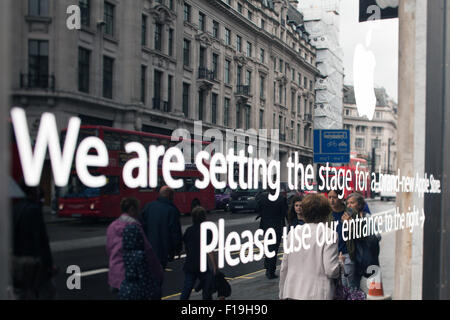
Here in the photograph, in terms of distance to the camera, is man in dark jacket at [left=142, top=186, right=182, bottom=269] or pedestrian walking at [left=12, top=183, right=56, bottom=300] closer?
pedestrian walking at [left=12, top=183, right=56, bottom=300]

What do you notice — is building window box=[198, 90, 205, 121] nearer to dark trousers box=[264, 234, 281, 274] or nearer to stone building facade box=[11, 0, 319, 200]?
stone building facade box=[11, 0, 319, 200]

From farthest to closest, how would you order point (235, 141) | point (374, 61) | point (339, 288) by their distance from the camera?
point (374, 61)
point (339, 288)
point (235, 141)

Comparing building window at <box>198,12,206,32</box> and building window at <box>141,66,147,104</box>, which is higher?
building window at <box>198,12,206,32</box>

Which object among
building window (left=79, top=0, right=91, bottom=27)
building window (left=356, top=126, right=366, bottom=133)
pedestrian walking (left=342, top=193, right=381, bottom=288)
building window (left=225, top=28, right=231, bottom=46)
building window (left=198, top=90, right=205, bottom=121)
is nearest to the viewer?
building window (left=79, top=0, right=91, bottom=27)

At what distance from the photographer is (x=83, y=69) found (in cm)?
314

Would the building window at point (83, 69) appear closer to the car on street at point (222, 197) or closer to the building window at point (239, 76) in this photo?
the car on street at point (222, 197)

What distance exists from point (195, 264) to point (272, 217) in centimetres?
114

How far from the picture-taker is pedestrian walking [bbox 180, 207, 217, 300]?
12.9 ft

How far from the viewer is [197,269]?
3990 mm

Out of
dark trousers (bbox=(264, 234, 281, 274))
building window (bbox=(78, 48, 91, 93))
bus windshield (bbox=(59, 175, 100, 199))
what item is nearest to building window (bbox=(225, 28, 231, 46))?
building window (bbox=(78, 48, 91, 93))

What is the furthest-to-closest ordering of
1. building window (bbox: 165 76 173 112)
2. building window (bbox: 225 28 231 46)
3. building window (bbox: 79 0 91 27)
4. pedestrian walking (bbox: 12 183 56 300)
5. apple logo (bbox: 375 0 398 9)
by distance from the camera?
apple logo (bbox: 375 0 398 9)
building window (bbox: 225 28 231 46)
building window (bbox: 165 76 173 112)
building window (bbox: 79 0 91 27)
pedestrian walking (bbox: 12 183 56 300)
